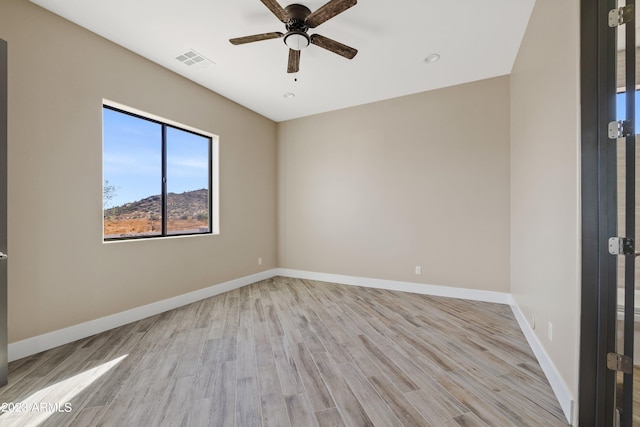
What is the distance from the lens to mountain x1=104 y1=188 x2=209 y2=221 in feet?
10.2

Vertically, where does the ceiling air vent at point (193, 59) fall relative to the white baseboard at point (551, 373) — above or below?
above

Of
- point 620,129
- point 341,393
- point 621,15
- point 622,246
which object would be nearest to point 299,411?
point 341,393

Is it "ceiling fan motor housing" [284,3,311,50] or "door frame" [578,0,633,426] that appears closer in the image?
"door frame" [578,0,633,426]

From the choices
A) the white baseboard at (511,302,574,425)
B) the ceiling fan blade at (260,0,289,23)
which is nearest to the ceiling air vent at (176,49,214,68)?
the ceiling fan blade at (260,0,289,23)

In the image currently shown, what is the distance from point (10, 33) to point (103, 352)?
2831mm

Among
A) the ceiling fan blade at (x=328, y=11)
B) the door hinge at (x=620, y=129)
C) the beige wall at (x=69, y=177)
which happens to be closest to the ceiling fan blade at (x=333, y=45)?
the ceiling fan blade at (x=328, y=11)

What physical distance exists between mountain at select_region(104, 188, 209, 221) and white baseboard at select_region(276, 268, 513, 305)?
2.04 meters

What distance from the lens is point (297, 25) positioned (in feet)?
7.68

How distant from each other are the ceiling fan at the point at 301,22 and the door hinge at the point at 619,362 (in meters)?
2.71

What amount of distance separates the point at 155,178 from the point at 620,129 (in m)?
4.25

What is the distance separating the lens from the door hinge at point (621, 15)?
4.29 ft

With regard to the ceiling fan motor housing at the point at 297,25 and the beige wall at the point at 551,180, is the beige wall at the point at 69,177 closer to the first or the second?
the ceiling fan motor housing at the point at 297,25

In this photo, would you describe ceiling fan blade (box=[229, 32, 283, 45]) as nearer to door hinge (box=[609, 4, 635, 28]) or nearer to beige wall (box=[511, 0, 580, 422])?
beige wall (box=[511, 0, 580, 422])

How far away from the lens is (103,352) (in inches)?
92.0
